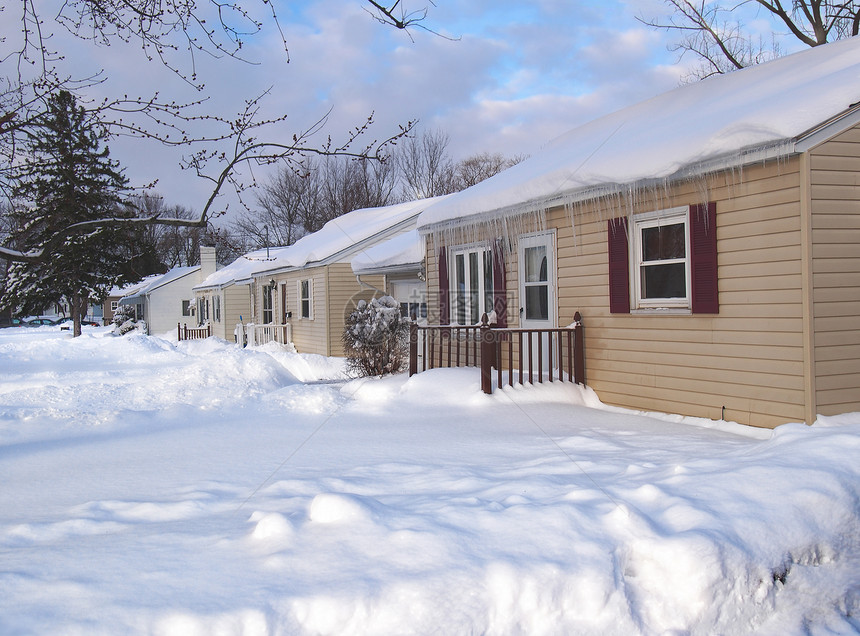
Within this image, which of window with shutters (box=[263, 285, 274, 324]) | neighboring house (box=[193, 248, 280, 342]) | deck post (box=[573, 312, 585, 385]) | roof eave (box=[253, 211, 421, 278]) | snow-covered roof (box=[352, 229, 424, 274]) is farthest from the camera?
neighboring house (box=[193, 248, 280, 342])

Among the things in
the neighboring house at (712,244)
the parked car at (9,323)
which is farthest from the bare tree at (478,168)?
the parked car at (9,323)

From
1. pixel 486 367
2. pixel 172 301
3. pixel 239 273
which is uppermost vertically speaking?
pixel 239 273

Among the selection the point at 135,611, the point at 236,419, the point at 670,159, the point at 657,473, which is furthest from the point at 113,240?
the point at 670,159

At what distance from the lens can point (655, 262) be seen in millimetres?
7305

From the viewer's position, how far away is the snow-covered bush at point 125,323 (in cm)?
3556

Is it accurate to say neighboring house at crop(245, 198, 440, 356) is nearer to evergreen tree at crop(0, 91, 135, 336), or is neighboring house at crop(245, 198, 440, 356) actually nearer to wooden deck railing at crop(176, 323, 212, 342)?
evergreen tree at crop(0, 91, 135, 336)

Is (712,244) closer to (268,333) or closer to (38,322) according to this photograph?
(268,333)

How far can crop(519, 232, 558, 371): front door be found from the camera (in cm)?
900

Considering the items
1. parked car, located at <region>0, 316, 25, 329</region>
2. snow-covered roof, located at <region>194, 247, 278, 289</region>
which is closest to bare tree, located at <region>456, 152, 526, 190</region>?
snow-covered roof, located at <region>194, 247, 278, 289</region>

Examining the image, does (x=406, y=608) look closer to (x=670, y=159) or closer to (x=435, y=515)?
(x=435, y=515)

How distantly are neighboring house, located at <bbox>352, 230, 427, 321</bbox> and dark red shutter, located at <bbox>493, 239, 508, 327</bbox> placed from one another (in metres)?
3.60

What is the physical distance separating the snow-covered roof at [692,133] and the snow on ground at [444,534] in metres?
2.66

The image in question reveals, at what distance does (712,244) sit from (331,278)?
12062 mm

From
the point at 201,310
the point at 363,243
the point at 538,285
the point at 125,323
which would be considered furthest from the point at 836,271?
the point at 125,323
